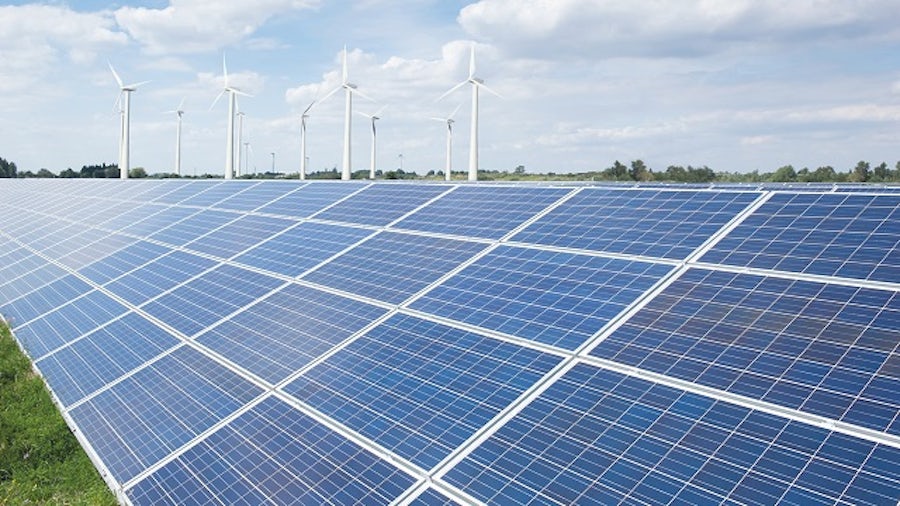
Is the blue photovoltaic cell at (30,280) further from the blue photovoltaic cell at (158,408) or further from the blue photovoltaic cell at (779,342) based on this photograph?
the blue photovoltaic cell at (779,342)

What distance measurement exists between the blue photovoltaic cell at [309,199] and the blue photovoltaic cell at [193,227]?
1725 mm

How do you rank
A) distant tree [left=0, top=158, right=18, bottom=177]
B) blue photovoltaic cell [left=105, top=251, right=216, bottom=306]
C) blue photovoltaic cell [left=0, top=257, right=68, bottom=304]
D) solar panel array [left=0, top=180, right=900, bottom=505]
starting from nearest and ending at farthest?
solar panel array [left=0, top=180, right=900, bottom=505] < blue photovoltaic cell [left=105, top=251, right=216, bottom=306] < blue photovoltaic cell [left=0, top=257, right=68, bottom=304] < distant tree [left=0, top=158, right=18, bottom=177]

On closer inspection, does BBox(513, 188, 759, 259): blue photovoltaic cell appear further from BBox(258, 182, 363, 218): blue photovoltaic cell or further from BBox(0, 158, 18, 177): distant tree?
BBox(0, 158, 18, 177): distant tree

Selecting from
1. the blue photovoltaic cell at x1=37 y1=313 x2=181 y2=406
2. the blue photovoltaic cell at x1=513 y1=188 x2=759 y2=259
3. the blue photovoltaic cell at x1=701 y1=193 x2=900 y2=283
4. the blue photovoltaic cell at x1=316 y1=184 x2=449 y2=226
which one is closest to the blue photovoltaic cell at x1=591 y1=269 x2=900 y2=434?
the blue photovoltaic cell at x1=701 y1=193 x2=900 y2=283

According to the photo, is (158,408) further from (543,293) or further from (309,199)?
(309,199)

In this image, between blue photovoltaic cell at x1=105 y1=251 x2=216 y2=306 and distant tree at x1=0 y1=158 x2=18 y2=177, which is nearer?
blue photovoltaic cell at x1=105 y1=251 x2=216 y2=306

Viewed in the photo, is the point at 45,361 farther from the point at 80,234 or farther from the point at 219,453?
the point at 80,234

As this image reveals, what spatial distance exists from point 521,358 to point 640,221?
20.0ft

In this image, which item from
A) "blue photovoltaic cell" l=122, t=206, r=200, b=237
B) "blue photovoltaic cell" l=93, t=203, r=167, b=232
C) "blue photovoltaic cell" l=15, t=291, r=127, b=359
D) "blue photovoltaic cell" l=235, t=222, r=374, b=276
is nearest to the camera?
"blue photovoltaic cell" l=235, t=222, r=374, b=276

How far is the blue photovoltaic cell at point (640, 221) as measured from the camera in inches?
579

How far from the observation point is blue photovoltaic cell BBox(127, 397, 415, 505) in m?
9.86

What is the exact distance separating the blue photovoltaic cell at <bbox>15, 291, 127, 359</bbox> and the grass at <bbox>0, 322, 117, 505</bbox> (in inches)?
47.6

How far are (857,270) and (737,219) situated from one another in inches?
137

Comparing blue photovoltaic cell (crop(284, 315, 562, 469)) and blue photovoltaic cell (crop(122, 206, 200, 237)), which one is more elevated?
blue photovoltaic cell (crop(122, 206, 200, 237))
